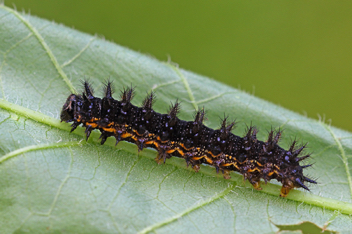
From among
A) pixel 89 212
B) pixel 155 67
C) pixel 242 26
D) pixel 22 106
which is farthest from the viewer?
pixel 242 26

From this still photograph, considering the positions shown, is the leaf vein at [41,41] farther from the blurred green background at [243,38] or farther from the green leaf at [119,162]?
the blurred green background at [243,38]

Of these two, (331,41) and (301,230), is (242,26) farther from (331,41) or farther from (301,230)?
(301,230)

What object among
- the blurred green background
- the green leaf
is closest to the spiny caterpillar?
the green leaf

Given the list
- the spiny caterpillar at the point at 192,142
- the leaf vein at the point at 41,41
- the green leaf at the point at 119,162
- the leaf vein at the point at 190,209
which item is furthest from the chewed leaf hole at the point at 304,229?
the leaf vein at the point at 41,41

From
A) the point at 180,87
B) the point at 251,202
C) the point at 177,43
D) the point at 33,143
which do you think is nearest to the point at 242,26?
the point at 177,43

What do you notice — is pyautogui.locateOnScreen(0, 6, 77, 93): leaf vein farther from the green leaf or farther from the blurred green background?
the blurred green background

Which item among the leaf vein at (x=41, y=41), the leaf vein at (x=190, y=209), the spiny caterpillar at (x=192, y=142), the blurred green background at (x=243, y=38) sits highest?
the blurred green background at (x=243, y=38)
